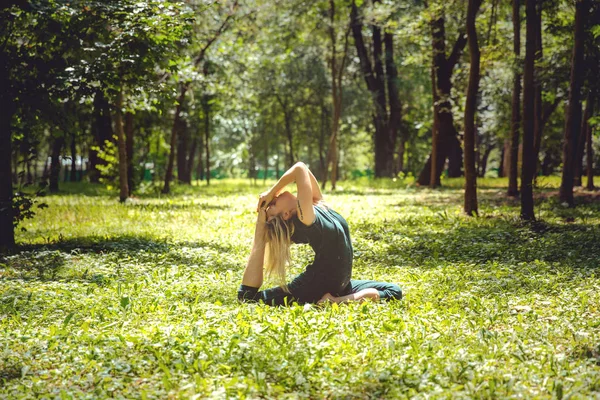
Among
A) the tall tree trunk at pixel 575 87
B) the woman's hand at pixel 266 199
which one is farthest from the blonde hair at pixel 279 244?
the tall tree trunk at pixel 575 87

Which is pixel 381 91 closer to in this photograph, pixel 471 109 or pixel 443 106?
pixel 443 106

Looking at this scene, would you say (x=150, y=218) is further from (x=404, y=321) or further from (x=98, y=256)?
(x=404, y=321)

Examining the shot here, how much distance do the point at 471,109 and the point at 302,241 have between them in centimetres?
987

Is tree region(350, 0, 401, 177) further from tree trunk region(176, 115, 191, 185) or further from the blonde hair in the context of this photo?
the blonde hair

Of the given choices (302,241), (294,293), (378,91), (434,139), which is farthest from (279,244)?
(378,91)

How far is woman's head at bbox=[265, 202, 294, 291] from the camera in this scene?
7414 mm

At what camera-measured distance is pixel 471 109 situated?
53.1ft

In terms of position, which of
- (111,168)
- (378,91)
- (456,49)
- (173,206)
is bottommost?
(173,206)

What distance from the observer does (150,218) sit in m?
16.8

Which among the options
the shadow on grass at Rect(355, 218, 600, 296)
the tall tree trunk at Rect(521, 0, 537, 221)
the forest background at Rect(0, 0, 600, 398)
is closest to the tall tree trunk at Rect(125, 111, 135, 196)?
the forest background at Rect(0, 0, 600, 398)

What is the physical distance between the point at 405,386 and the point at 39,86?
9231 millimetres

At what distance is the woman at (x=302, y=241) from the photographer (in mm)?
7426

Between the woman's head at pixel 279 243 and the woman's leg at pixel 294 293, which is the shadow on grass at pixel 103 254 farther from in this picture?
the woman's head at pixel 279 243

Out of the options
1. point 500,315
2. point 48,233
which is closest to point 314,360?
point 500,315
